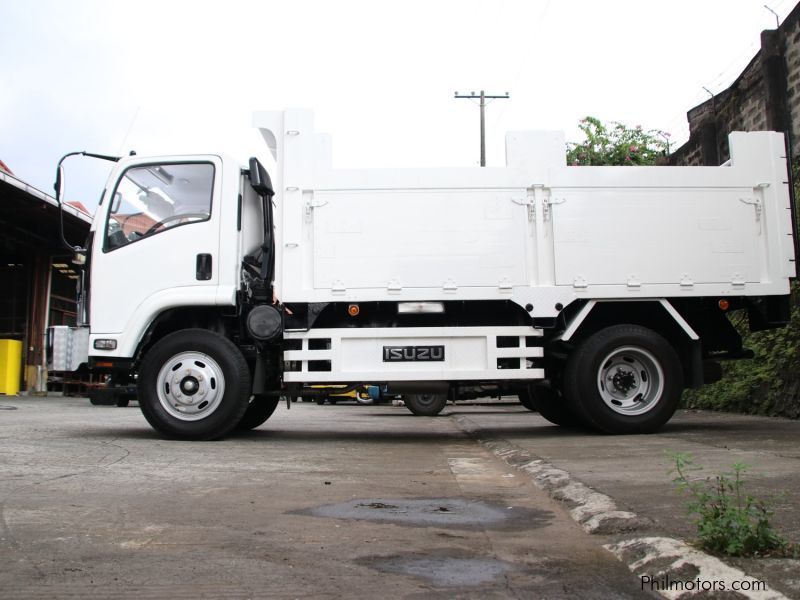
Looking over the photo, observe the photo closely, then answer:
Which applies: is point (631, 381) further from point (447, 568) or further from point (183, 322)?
point (447, 568)

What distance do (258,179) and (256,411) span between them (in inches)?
118

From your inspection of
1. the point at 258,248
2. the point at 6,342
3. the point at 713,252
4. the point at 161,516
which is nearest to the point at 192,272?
the point at 258,248

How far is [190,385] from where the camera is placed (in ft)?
24.1

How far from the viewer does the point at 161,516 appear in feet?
12.4

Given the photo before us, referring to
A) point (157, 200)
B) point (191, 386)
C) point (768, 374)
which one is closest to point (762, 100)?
point (768, 374)

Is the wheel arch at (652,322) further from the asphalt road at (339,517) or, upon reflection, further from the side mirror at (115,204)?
the side mirror at (115,204)

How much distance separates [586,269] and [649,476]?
326 centimetres

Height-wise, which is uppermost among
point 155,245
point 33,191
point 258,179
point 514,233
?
point 33,191

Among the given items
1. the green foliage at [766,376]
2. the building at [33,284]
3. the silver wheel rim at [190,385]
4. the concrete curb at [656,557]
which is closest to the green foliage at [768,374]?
the green foliage at [766,376]

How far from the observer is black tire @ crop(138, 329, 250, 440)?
24.1 ft

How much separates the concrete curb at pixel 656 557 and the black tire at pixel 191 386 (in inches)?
151

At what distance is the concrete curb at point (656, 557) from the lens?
8.01 ft

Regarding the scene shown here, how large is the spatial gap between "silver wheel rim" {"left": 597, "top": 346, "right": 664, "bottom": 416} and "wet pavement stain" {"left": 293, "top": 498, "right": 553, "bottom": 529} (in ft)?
12.0

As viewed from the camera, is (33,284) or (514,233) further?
(33,284)
